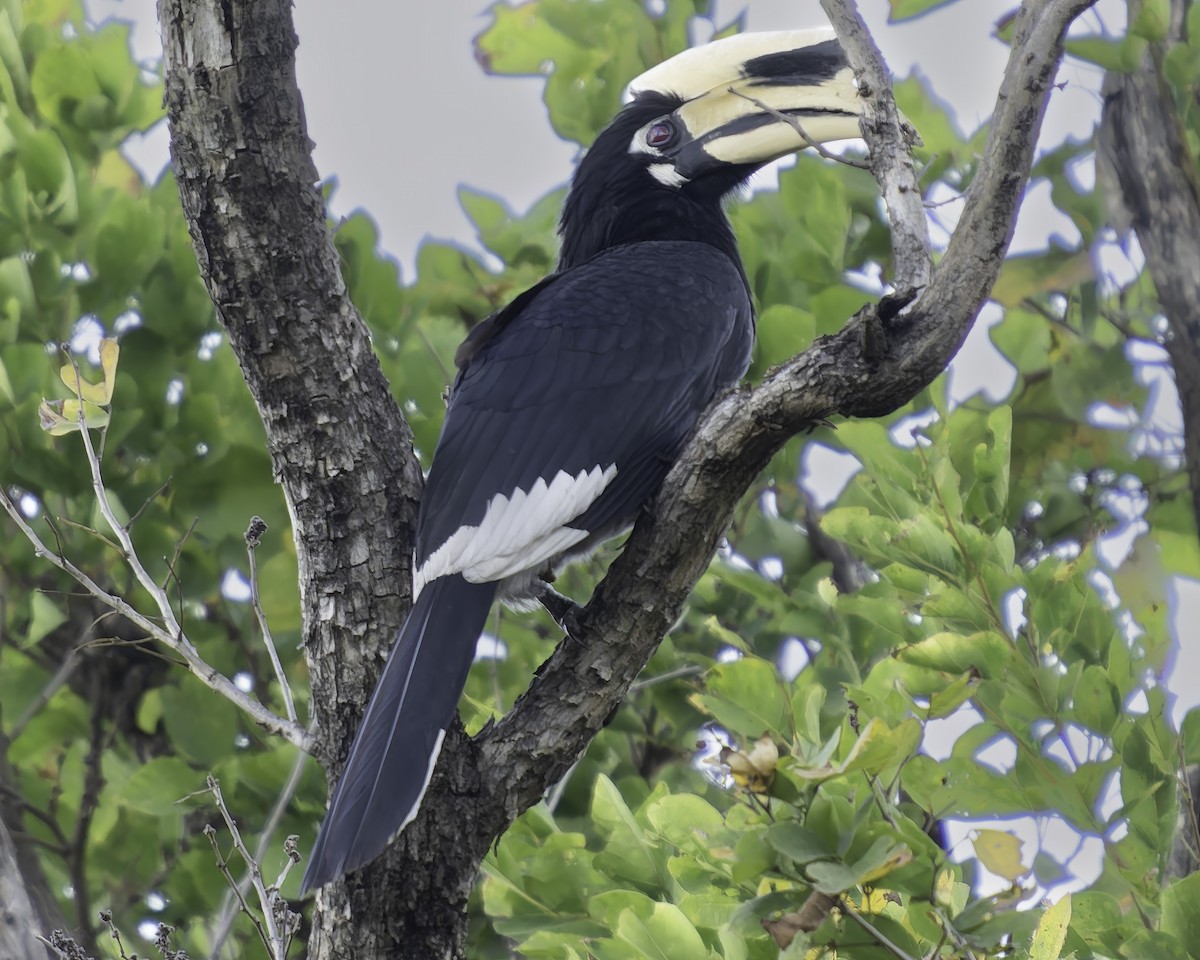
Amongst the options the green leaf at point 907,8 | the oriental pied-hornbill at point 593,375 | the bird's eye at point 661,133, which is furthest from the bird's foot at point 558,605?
the green leaf at point 907,8

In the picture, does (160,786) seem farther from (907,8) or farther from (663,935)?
(907,8)

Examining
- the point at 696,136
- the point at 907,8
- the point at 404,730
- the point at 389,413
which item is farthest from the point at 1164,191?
the point at 404,730

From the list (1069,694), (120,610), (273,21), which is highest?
(273,21)

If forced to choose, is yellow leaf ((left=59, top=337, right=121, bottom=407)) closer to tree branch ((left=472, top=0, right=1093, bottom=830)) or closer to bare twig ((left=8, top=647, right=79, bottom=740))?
tree branch ((left=472, top=0, right=1093, bottom=830))

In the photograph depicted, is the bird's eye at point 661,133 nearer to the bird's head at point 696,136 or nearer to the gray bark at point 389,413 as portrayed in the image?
the bird's head at point 696,136

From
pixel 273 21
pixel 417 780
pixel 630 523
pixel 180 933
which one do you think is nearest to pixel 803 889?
pixel 417 780

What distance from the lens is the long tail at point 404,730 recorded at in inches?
77.7

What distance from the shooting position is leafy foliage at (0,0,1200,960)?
242 centimetres

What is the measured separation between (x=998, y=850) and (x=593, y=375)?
102 cm

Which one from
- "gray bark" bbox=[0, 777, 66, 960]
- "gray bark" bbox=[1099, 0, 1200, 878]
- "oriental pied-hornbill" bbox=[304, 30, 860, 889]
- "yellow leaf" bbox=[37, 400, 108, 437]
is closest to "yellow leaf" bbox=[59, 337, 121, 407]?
"yellow leaf" bbox=[37, 400, 108, 437]

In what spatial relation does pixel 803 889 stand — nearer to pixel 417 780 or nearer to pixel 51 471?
pixel 417 780

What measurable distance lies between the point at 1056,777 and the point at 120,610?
4.78 feet

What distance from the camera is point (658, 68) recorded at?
349 cm

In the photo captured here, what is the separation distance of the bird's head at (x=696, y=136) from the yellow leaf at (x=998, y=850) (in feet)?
5.14
